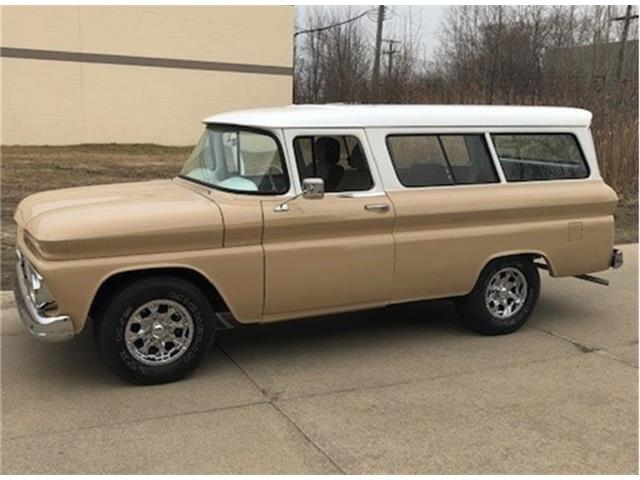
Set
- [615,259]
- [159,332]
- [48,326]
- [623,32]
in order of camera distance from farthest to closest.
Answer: [623,32]
[615,259]
[159,332]
[48,326]

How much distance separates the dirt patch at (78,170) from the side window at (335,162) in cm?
362

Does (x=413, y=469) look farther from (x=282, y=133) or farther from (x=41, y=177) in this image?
(x=41, y=177)

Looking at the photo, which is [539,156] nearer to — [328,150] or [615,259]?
[615,259]

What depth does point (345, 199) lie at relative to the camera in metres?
5.10

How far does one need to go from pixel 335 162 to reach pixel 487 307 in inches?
71.7

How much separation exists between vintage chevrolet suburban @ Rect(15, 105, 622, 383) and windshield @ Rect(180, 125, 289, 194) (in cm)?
1

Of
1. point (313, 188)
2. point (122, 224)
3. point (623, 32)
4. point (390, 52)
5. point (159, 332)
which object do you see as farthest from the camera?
point (390, 52)

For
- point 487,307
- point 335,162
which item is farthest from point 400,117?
point 487,307

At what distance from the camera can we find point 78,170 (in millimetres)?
16844

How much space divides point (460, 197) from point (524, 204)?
63cm

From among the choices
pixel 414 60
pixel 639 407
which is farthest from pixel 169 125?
pixel 639 407

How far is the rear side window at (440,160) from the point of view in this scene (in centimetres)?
538

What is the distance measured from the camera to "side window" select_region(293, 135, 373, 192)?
199 inches

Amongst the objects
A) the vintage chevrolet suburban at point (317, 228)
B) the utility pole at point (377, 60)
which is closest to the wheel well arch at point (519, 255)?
the vintage chevrolet suburban at point (317, 228)
